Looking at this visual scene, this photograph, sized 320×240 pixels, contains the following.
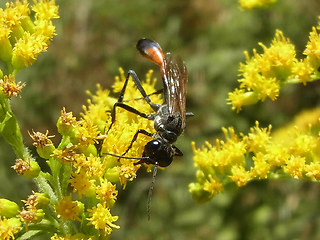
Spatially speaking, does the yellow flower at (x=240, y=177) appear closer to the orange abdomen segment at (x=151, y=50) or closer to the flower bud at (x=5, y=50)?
Result: the orange abdomen segment at (x=151, y=50)

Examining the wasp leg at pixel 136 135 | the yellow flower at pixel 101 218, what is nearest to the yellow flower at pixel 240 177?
the wasp leg at pixel 136 135

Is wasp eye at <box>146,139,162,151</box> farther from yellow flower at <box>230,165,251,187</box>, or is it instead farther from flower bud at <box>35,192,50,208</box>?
flower bud at <box>35,192,50,208</box>

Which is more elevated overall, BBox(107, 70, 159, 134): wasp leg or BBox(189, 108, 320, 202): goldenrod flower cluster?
BBox(107, 70, 159, 134): wasp leg

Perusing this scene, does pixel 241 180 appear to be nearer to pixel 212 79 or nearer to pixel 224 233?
pixel 224 233

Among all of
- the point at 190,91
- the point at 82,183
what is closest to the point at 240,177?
the point at 82,183

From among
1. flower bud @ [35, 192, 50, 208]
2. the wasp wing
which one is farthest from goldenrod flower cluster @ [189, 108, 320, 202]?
flower bud @ [35, 192, 50, 208]
